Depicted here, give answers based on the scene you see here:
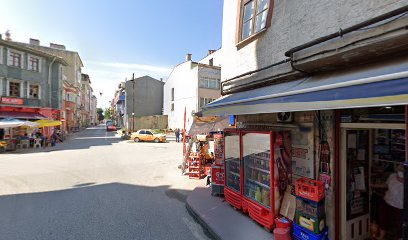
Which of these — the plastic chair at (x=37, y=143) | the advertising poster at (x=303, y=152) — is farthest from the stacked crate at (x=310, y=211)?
the plastic chair at (x=37, y=143)

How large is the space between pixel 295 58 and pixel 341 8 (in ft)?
3.47

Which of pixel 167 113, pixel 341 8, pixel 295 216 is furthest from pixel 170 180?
pixel 167 113

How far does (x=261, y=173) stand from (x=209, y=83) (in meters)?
26.5

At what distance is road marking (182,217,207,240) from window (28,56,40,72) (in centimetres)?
2576

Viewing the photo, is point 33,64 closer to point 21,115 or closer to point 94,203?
point 21,115

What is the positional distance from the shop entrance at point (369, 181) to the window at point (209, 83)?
26.6m

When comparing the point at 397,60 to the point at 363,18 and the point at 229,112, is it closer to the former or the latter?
the point at 363,18

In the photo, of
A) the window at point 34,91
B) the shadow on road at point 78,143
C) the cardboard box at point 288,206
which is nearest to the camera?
the cardboard box at point 288,206

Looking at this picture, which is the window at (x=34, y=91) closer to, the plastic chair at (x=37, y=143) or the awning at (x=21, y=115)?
the awning at (x=21, y=115)

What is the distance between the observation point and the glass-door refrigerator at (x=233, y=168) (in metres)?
5.94

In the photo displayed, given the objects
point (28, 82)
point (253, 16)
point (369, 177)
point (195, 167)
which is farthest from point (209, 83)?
point (369, 177)

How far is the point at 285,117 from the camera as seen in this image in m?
5.04

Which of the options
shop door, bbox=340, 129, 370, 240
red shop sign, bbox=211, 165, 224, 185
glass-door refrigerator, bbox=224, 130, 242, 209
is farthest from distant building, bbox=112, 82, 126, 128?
shop door, bbox=340, 129, 370, 240

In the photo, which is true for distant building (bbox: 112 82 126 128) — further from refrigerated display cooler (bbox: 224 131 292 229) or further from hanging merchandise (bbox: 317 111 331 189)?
hanging merchandise (bbox: 317 111 331 189)
